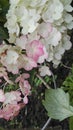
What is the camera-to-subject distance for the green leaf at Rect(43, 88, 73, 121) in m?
0.86

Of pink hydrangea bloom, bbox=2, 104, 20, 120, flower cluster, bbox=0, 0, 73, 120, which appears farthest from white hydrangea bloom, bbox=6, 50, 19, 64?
pink hydrangea bloom, bbox=2, 104, 20, 120

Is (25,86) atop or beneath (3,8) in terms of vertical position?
beneath

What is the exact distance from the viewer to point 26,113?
2197 mm

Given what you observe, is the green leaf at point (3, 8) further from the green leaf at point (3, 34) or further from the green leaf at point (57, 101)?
the green leaf at point (57, 101)

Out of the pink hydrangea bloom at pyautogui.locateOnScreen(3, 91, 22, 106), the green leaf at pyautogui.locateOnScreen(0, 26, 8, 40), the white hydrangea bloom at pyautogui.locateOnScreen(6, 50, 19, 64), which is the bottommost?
the pink hydrangea bloom at pyautogui.locateOnScreen(3, 91, 22, 106)

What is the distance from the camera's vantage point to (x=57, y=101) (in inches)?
34.2

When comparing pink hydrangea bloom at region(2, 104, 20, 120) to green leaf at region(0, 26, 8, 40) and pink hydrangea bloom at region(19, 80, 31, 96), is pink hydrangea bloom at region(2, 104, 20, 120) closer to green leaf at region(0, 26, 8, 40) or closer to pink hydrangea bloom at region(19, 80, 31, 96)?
pink hydrangea bloom at region(19, 80, 31, 96)

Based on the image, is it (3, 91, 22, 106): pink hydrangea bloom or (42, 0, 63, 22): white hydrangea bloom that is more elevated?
(42, 0, 63, 22): white hydrangea bloom

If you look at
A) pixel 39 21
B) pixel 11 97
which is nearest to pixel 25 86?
pixel 11 97

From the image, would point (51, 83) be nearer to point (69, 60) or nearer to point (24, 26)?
point (69, 60)

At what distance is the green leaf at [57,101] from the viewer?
86 cm

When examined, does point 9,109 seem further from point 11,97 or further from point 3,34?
point 3,34

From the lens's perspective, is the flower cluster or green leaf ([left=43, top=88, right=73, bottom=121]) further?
green leaf ([left=43, top=88, right=73, bottom=121])

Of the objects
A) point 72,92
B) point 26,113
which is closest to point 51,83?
point 26,113
